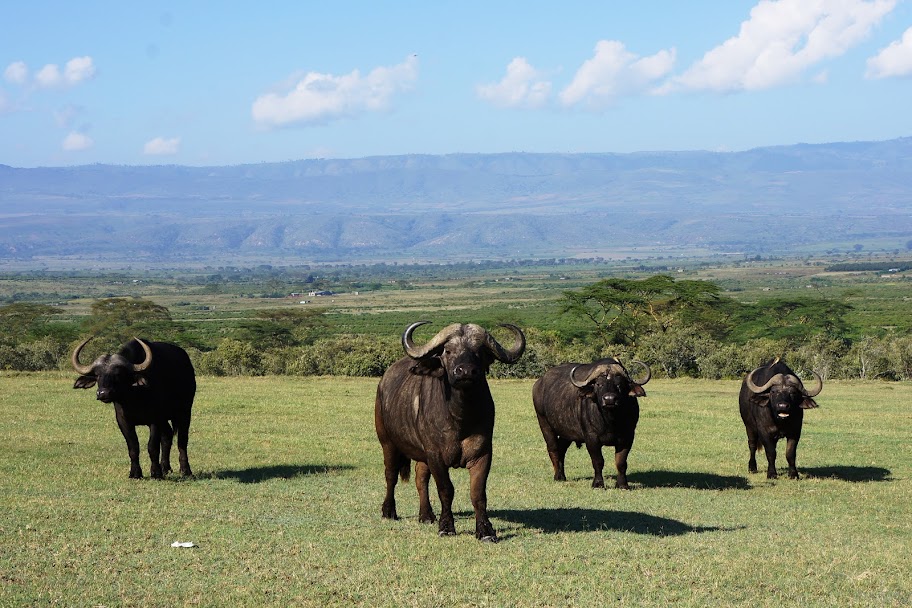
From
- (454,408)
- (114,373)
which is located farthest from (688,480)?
(114,373)

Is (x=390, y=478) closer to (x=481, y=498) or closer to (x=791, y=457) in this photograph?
(x=481, y=498)

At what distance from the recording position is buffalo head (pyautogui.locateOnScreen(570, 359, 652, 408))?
1602 cm

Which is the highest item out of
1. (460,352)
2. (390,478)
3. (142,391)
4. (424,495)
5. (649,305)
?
(460,352)

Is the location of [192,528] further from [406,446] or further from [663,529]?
[663,529]

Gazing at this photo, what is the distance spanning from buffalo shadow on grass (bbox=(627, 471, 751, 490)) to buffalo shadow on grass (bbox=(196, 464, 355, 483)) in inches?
187

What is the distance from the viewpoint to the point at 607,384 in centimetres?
1625

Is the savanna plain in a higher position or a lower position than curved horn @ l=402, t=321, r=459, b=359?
lower

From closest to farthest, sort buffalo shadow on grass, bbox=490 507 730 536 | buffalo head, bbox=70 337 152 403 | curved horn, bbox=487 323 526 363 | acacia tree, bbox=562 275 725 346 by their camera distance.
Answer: curved horn, bbox=487 323 526 363, buffalo shadow on grass, bbox=490 507 730 536, buffalo head, bbox=70 337 152 403, acacia tree, bbox=562 275 725 346

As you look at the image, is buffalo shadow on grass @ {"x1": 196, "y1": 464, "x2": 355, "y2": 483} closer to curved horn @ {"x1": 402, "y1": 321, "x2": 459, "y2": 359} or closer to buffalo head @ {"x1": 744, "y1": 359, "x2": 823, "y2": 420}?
curved horn @ {"x1": 402, "y1": 321, "x2": 459, "y2": 359}

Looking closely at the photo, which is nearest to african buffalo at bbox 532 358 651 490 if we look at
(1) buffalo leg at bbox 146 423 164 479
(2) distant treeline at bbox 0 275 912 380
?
(1) buffalo leg at bbox 146 423 164 479

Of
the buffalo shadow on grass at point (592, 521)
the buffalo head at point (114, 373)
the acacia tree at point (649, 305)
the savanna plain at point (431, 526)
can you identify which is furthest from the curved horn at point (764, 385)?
the acacia tree at point (649, 305)

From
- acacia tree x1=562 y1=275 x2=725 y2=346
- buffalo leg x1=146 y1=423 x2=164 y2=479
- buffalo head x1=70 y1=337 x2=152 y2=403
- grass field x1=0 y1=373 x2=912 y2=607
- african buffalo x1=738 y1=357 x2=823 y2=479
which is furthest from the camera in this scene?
acacia tree x1=562 y1=275 x2=725 y2=346

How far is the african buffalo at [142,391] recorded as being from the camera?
1633 centimetres

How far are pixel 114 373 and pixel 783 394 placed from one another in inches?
404
